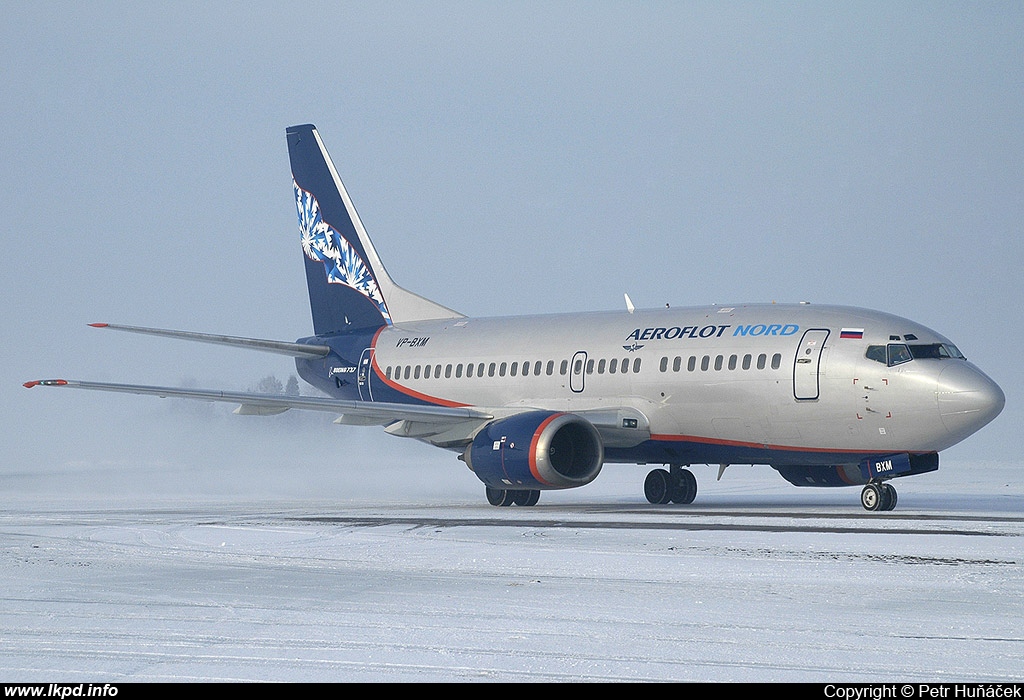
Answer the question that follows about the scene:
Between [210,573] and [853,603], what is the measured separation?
5.90 m

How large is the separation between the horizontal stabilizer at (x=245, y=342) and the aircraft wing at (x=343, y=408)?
173 cm

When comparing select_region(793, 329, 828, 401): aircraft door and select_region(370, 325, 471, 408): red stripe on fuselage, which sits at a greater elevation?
select_region(793, 329, 828, 401): aircraft door

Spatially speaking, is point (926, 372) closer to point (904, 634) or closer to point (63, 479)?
point (904, 634)

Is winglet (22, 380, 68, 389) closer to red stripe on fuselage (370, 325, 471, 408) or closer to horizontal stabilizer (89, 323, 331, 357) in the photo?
horizontal stabilizer (89, 323, 331, 357)

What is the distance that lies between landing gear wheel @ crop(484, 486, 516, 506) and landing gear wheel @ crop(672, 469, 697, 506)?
10.9 feet

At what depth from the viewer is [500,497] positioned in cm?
2377

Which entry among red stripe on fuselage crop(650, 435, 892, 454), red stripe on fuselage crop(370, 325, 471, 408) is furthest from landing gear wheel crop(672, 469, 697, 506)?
red stripe on fuselage crop(370, 325, 471, 408)

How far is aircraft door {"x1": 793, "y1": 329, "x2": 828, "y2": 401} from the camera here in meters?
21.2

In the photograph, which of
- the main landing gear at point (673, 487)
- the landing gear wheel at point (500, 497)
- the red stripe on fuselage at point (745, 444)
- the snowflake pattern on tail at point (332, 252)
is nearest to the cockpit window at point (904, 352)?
the red stripe on fuselage at point (745, 444)

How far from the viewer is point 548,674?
22.7 ft

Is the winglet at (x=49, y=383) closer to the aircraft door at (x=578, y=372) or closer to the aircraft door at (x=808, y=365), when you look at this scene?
the aircraft door at (x=578, y=372)

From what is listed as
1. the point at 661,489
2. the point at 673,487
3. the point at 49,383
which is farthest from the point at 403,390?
the point at 49,383

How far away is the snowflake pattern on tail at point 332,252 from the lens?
31.3m
